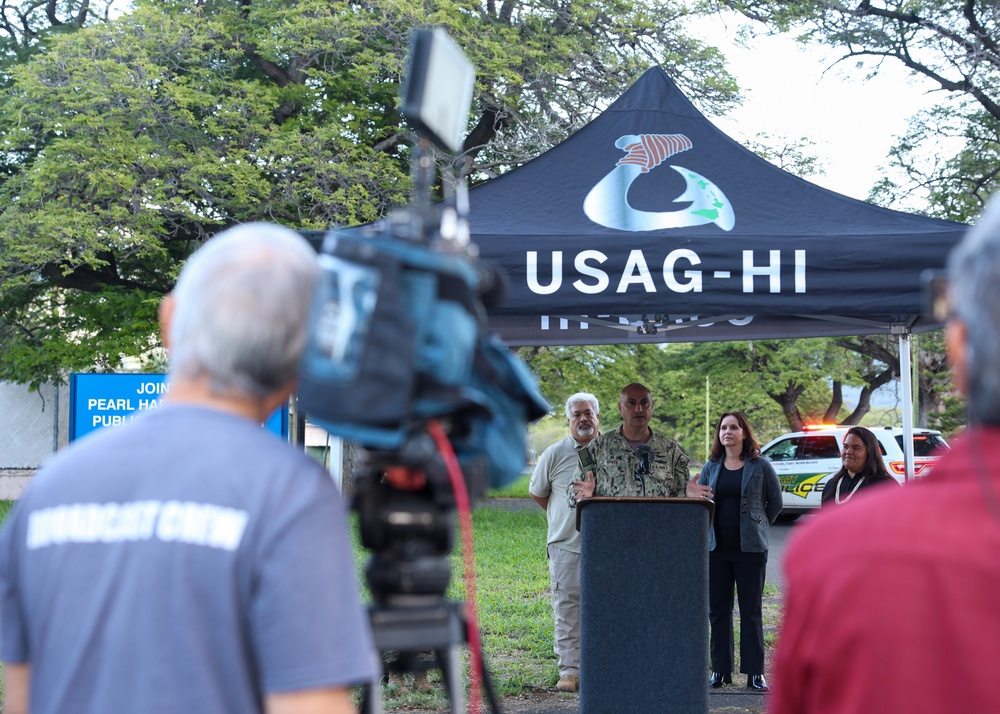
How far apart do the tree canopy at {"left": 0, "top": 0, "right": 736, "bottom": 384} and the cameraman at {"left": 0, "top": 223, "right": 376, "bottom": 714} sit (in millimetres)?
13730

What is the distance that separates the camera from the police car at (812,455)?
18.6m

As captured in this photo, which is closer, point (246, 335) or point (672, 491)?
point (246, 335)

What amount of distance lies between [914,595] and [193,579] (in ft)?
3.25

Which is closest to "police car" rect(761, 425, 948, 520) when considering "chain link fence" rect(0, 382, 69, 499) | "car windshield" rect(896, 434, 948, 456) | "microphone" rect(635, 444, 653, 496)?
"car windshield" rect(896, 434, 948, 456)

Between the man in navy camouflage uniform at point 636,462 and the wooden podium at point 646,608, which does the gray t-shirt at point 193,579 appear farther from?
the man in navy camouflage uniform at point 636,462

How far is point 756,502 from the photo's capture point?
6750 millimetres

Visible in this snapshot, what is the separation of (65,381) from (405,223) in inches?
854

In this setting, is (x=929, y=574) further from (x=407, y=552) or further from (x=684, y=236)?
(x=684, y=236)

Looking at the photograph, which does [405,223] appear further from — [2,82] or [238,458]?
[2,82]

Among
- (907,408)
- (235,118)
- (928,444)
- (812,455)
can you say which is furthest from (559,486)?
(812,455)

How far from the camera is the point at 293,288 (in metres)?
1.54

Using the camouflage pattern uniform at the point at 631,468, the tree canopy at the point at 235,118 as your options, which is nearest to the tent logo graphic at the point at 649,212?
the camouflage pattern uniform at the point at 631,468

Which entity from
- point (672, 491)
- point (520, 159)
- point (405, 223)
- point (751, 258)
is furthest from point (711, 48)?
point (405, 223)

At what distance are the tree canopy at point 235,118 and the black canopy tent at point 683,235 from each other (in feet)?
35.4
